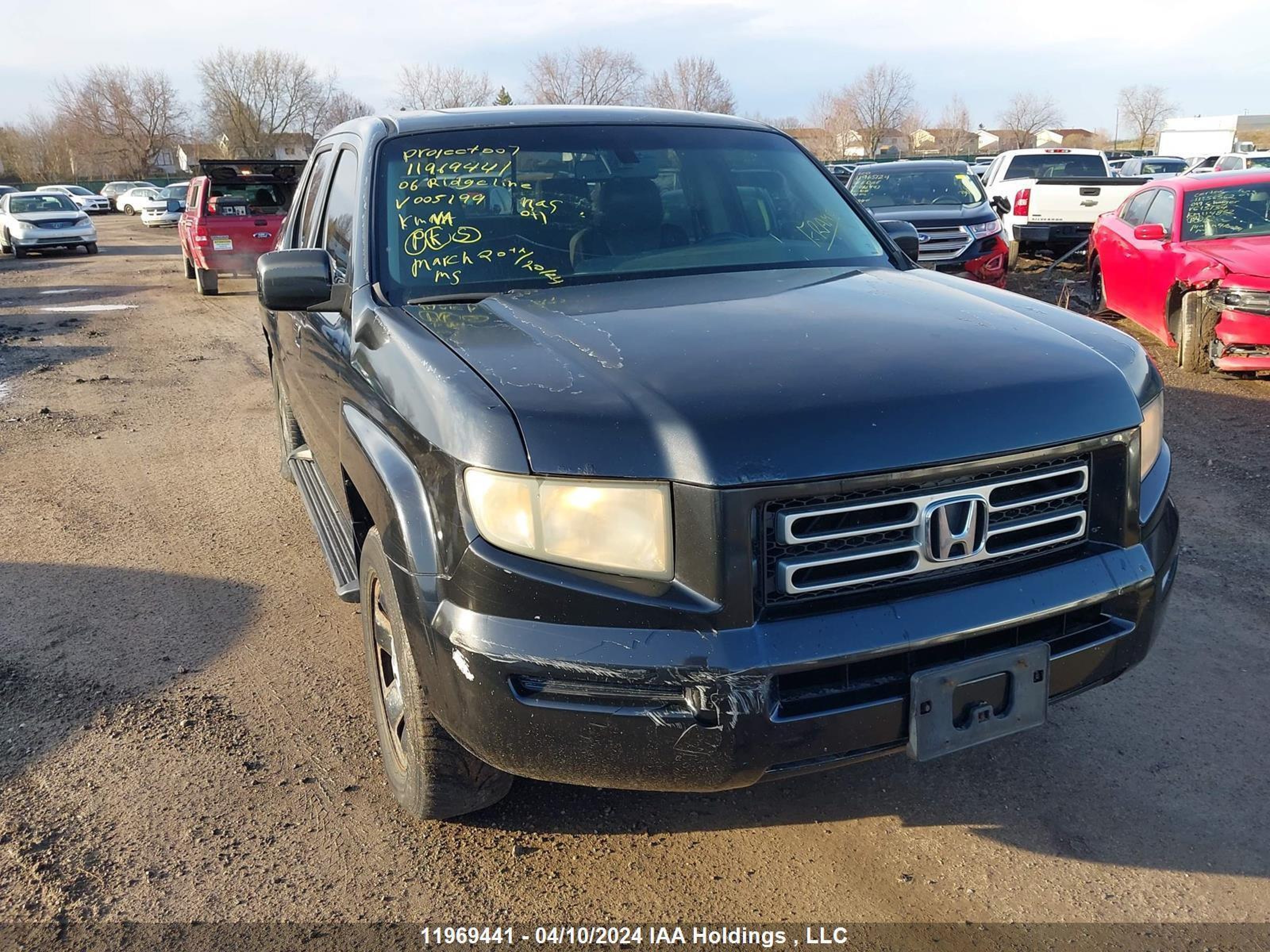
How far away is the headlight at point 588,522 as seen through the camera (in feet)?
7.09

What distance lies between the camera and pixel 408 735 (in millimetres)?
2633

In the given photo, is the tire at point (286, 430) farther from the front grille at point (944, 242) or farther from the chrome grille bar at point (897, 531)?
Result: the front grille at point (944, 242)

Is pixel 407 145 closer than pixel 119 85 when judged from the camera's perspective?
Yes

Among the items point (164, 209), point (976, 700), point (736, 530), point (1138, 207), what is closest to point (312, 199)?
point (736, 530)

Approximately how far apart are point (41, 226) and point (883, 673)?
2739cm

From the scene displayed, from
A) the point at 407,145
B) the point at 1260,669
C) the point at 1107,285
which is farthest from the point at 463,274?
the point at 1107,285

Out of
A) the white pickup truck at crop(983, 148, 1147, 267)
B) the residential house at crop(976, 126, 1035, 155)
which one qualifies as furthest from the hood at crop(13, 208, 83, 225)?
the residential house at crop(976, 126, 1035, 155)

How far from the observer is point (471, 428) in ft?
7.33

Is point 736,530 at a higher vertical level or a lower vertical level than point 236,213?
higher

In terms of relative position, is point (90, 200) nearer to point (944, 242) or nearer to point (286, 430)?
point (944, 242)

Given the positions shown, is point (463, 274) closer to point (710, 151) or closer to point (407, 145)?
point (407, 145)

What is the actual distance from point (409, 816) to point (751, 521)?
4.75 ft

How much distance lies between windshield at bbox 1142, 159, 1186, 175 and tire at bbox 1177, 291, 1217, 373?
2040 cm

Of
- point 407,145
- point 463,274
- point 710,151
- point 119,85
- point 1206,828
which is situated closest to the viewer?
point 1206,828
